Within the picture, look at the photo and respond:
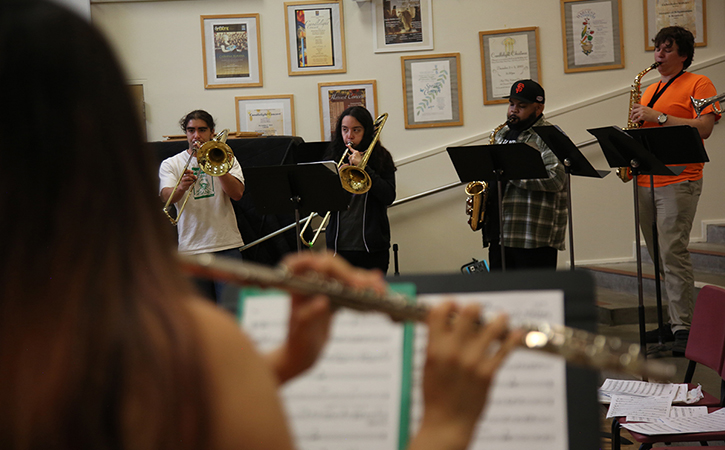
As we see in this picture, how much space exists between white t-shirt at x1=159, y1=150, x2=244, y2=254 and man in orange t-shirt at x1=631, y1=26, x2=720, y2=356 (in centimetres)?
259

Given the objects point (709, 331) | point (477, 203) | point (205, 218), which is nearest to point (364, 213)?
point (477, 203)

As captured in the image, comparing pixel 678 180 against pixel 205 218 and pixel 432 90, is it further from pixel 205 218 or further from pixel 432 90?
pixel 205 218

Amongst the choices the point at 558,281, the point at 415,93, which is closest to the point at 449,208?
the point at 415,93

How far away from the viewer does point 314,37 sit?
573 centimetres

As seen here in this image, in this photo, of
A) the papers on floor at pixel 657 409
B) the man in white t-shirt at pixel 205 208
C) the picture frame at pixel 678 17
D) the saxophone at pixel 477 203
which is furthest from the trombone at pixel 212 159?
the picture frame at pixel 678 17

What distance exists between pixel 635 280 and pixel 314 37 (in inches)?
135

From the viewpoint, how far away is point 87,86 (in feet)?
1.72

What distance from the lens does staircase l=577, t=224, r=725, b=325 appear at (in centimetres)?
455

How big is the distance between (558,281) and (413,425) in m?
0.30

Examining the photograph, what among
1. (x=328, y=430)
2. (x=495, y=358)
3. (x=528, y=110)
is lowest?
(x=328, y=430)

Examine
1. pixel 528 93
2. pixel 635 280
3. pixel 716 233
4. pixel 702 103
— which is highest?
pixel 528 93

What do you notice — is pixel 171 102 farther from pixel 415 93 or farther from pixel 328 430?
pixel 328 430

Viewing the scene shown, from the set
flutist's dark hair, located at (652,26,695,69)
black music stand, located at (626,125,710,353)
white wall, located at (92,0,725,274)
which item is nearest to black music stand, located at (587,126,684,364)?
black music stand, located at (626,125,710,353)

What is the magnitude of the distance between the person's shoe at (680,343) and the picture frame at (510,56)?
2.68 m
